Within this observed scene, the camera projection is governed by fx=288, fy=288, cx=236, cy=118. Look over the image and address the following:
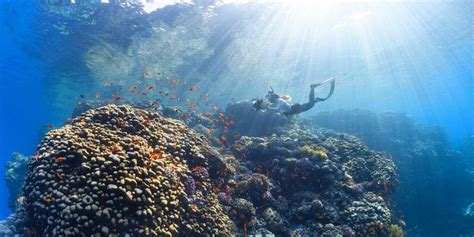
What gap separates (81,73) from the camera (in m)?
32.8

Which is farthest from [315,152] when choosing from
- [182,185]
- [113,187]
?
[113,187]

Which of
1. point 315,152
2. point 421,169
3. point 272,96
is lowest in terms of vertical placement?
point 421,169

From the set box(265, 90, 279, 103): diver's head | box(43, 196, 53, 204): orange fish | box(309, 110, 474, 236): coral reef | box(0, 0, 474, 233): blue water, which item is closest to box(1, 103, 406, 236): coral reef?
box(43, 196, 53, 204): orange fish

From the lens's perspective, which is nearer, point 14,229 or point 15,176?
point 14,229

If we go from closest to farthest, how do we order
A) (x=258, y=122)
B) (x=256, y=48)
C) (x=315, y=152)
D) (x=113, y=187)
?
(x=113, y=187)
(x=315, y=152)
(x=258, y=122)
(x=256, y=48)

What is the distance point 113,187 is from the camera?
5.30 m

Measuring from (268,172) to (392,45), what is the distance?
97.9 feet

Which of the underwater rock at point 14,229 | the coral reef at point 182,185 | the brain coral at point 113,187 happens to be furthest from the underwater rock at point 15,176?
the brain coral at point 113,187

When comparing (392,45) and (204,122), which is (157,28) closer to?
(204,122)

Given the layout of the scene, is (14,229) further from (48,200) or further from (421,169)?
(421,169)

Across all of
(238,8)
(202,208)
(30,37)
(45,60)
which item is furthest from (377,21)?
(45,60)

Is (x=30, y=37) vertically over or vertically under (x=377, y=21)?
over

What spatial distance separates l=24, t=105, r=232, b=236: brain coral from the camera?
513 centimetres

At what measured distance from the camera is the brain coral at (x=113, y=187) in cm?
513
